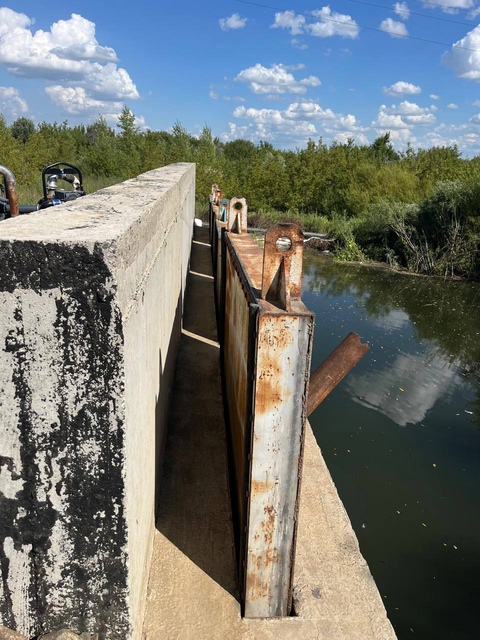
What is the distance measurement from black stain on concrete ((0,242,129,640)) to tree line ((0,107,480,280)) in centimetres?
1906

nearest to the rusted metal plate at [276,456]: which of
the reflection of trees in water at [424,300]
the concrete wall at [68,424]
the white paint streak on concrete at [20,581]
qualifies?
the concrete wall at [68,424]

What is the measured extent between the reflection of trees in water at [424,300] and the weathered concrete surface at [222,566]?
209 inches

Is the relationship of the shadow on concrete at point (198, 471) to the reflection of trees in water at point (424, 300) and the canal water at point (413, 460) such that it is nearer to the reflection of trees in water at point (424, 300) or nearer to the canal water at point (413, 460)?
the canal water at point (413, 460)

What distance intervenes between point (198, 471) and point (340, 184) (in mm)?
29858

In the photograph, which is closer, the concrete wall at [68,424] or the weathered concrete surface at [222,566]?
the concrete wall at [68,424]

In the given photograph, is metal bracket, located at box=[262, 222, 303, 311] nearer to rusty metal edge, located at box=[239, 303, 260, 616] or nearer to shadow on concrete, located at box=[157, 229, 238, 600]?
rusty metal edge, located at box=[239, 303, 260, 616]

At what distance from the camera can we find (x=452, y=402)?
7.90 meters

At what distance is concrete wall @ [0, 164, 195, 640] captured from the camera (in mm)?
1363

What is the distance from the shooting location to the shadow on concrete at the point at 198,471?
2620mm

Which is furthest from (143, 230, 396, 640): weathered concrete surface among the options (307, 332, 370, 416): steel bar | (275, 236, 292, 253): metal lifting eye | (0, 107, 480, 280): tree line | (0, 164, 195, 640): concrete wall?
(0, 107, 480, 280): tree line

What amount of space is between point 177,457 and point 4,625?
186 centimetres

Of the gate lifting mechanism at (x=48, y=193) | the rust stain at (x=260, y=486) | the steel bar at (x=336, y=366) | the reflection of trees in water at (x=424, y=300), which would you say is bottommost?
the reflection of trees in water at (x=424, y=300)

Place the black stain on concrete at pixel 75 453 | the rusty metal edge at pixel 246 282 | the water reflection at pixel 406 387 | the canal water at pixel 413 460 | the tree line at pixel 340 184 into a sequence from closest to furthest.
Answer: the black stain on concrete at pixel 75 453 < the rusty metal edge at pixel 246 282 < the canal water at pixel 413 460 < the water reflection at pixel 406 387 < the tree line at pixel 340 184

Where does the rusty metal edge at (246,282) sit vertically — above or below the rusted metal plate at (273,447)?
above
